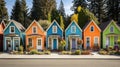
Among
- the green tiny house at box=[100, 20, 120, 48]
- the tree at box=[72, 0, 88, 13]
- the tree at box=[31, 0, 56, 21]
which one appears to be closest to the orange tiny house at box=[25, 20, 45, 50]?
the green tiny house at box=[100, 20, 120, 48]

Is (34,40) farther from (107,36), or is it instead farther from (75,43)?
(107,36)

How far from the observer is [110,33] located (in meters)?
47.3

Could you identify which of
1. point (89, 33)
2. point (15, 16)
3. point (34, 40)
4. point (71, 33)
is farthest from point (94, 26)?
point (15, 16)

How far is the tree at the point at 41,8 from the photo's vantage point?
7862 cm

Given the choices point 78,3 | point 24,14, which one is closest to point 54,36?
point 78,3

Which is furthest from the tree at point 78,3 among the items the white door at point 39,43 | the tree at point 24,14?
the white door at point 39,43

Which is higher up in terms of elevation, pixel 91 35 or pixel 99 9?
pixel 99 9

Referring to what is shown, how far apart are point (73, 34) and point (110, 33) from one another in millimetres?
7391

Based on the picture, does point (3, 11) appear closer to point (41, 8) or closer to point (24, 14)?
point (24, 14)

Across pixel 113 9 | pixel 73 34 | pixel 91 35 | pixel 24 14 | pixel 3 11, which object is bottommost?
pixel 91 35

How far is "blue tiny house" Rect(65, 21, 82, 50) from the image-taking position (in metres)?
46.6

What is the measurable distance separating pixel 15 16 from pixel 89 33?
34720 millimetres

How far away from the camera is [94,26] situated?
47.4 metres

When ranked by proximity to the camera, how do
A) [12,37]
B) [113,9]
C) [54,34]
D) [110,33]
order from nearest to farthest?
[12,37] → [54,34] → [110,33] → [113,9]
